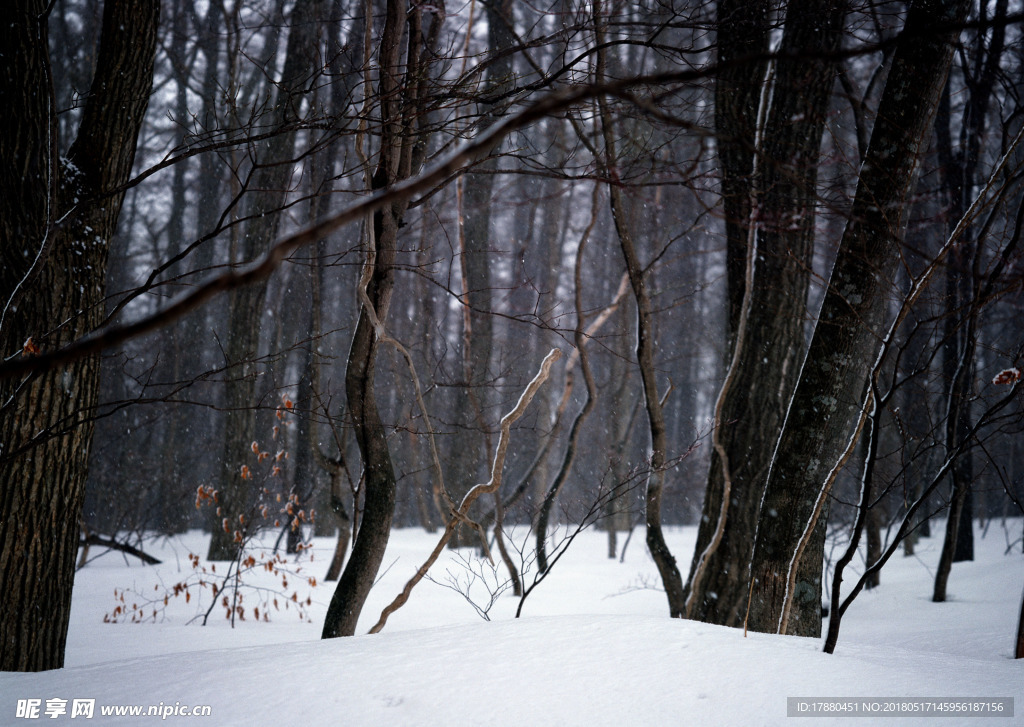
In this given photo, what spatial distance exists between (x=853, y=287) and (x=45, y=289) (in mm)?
3468

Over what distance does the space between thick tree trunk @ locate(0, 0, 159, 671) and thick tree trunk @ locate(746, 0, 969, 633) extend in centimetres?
303

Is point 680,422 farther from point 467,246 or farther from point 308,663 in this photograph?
point 308,663

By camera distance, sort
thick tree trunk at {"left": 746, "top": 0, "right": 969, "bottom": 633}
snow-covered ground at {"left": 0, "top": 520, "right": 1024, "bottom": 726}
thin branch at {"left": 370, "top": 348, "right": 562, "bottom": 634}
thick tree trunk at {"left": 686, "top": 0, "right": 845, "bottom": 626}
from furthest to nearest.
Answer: thick tree trunk at {"left": 686, "top": 0, "right": 845, "bottom": 626} → thin branch at {"left": 370, "top": 348, "right": 562, "bottom": 634} → thick tree trunk at {"left": 746, "top": 0, "right": 969, "bottom": 633} → snow-covered ground at {"left": 0, "top": 520, "right": 1024, "bottom": 726}

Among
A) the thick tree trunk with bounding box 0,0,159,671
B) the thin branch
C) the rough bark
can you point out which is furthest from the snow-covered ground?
the rough bark

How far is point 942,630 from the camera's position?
5.23 meters

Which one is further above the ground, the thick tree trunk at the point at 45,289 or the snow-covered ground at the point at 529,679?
the thick tree trunk at the point at 45,289

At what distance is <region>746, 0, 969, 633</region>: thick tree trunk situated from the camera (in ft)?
9.92

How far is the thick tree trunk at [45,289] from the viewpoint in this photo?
2.68 meters

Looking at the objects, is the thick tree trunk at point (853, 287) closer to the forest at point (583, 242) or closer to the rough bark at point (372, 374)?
the forest at point (583, 242)

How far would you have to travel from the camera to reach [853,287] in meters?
3.07

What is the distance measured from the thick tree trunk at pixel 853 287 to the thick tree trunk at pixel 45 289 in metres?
3.03

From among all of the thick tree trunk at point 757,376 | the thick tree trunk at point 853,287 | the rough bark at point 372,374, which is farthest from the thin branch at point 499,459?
the thick tree trunk at point 757,376

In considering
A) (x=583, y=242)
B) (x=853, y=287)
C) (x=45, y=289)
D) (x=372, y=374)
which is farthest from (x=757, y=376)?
(x=45, y=289)

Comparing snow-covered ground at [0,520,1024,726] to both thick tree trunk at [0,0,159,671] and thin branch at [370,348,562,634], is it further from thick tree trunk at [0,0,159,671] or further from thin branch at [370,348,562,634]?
thin branch at [370,348,562,634]
